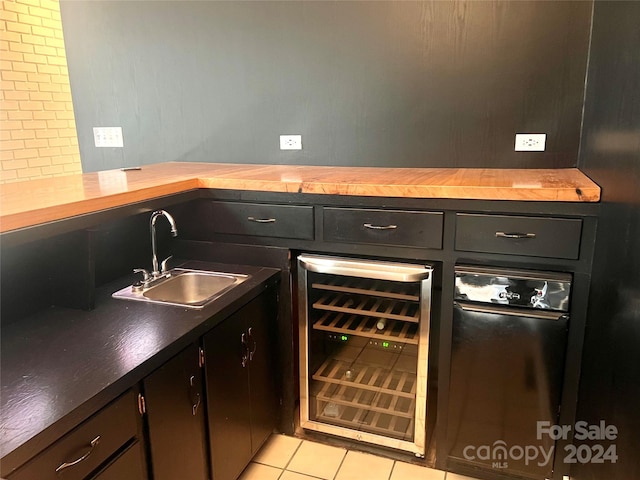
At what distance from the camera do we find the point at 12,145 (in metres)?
3.84

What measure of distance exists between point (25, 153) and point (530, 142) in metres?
3.88

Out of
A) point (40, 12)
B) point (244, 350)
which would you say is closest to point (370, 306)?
point (244, 350)

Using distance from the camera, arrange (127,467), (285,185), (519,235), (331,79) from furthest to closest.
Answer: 1. (331,79)
2. (285,185)
3. (519,235)
4. (127,467)

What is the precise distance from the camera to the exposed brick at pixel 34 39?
3.81 meters

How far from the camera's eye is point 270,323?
1938 millimetres

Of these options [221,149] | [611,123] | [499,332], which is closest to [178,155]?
[221,149]

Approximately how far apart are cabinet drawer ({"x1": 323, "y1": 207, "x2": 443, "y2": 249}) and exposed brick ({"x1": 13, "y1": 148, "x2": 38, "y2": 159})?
10.8ft

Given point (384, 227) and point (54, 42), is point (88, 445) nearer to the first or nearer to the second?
point (384, 227)

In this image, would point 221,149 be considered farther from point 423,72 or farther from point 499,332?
point 499,332

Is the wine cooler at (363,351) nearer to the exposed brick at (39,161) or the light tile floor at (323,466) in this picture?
the light tile floor at (323,466)

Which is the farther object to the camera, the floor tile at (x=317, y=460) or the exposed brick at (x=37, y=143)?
the exposed brick at (x=37, y=143)

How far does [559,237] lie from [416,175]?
0.65 metres

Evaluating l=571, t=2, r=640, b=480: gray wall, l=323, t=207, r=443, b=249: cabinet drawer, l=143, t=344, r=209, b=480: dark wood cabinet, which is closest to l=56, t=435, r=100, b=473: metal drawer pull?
l=143, t=344, r=209, b=480: dark wood cabinet

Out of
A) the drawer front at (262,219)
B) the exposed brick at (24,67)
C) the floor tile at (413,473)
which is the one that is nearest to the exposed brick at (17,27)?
the exposed brick at (24,67)
